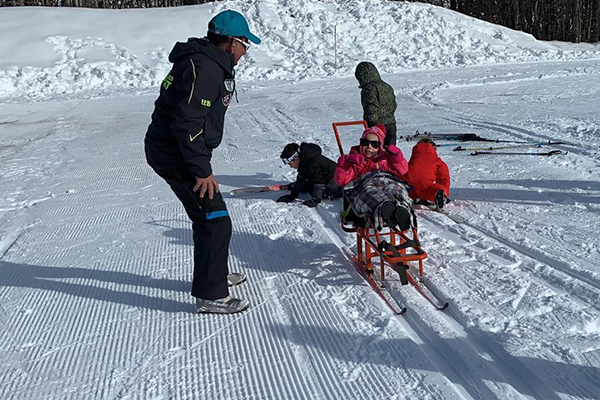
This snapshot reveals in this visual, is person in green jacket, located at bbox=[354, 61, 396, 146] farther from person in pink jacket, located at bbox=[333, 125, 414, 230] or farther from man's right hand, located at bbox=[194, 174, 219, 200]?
man's right hand, located at bbox=[194, 174, 219, 200]

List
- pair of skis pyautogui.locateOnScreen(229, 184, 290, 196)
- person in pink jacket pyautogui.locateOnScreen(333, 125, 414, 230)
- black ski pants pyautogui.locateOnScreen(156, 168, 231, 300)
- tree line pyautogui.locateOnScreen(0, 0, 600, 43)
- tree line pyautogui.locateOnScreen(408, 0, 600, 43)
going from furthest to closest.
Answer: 1. tree line pyautogui.locateOnScreen(408, 0, 600, 43)
2. tree line pyautogui.locateOnScreen(0, 0, 600, 43)
3. pair of skis pyautogui.locateOnScreen(229, 184, 290, 196)
4. person in pink jacket pyautogui.locateOnScreen(333, 125, 414, 230)
5. black ski pants pyautogui.locateOnScreen(156, 168, 231, 300)

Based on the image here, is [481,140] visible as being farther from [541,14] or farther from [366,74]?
[541,14]

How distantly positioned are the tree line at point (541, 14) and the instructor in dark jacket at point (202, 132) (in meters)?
33.6

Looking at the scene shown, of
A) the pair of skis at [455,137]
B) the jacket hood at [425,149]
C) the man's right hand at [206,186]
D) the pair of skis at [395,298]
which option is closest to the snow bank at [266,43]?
the pair of skis at [455,137]

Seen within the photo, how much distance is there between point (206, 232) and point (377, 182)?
4.24ft

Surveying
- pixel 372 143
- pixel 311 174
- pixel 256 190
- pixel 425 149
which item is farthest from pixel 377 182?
pixel 256 190

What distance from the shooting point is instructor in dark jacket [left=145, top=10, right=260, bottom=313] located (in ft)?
10.3

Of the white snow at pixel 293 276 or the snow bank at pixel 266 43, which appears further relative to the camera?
the snow bank at pixel 266 43

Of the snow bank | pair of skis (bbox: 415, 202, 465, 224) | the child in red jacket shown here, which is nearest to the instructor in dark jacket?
pair of skis (bbox: 415, 202, 465, 224)

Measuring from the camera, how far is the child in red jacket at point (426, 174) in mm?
5559

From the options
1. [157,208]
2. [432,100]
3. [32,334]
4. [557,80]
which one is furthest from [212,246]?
[557,80]

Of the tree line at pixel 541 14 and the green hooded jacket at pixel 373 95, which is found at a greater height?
the tree line at pixel 541 14

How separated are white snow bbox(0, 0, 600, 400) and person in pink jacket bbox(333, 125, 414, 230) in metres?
0.50

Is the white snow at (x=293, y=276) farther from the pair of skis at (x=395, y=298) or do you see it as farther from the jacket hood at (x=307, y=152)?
the jacket hood at (x=307, y=152)
